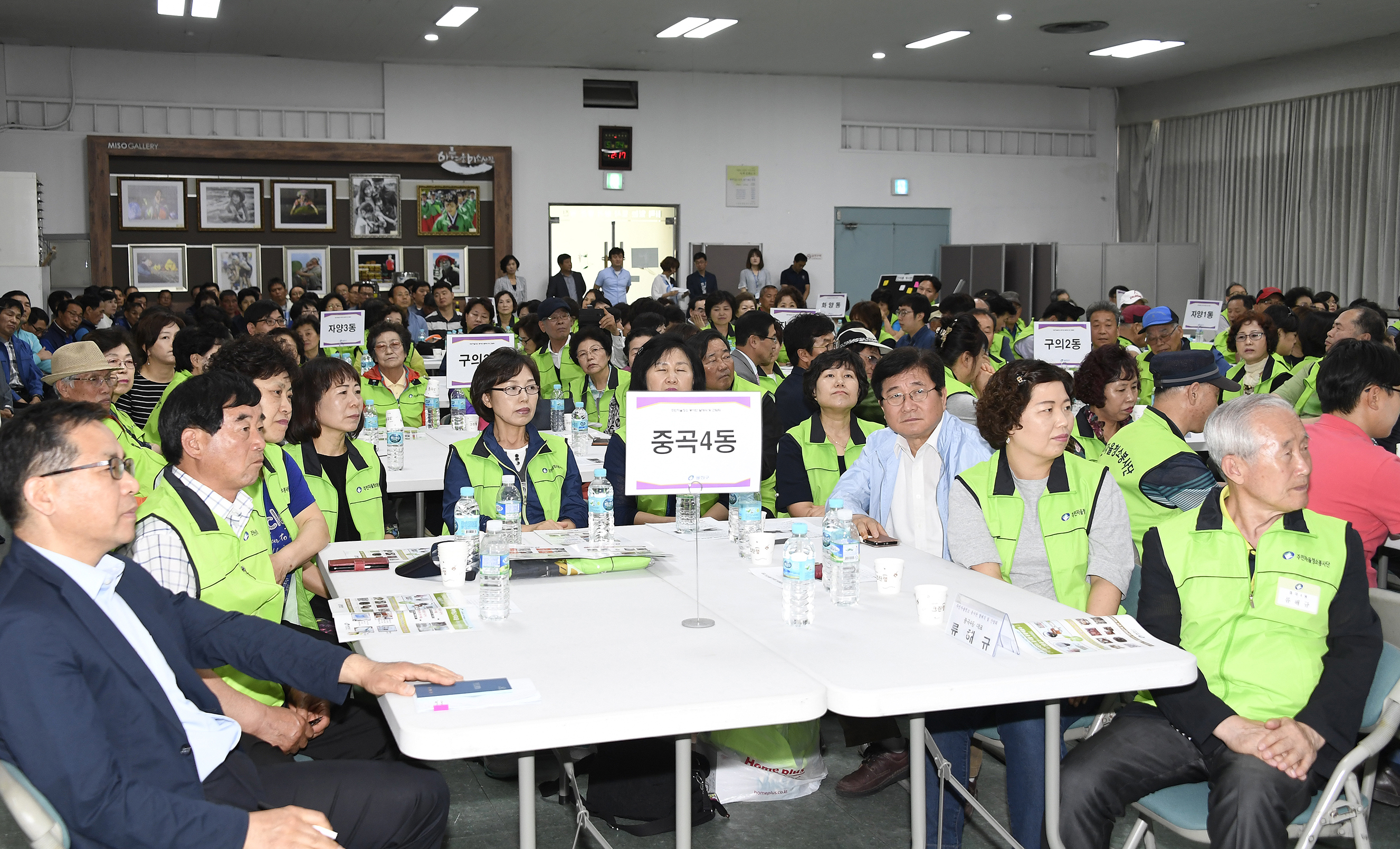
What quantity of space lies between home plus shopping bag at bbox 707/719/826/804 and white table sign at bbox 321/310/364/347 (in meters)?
5.83

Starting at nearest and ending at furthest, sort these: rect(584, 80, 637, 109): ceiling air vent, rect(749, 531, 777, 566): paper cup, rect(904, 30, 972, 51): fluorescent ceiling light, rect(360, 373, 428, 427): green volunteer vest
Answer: rect(749, 531, 777, 566): paper cup < rect(360, 373, 428, 427): green volunteer vest < rect(904, 30, 972, 51): fluorescent ceiling light < rect(584, 80, 637, 109): ceiling air vent

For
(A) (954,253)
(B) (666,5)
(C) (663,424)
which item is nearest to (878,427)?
(C) (663,424)

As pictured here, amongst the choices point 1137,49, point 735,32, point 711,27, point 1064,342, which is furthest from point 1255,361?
point 1137,49

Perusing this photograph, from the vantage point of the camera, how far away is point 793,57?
14.7 m

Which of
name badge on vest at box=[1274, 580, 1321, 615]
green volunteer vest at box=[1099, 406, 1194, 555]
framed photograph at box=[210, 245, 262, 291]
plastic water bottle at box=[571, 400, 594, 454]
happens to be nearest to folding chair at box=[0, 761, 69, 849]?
name badge on vest at box=[1274, 580, 1321, 615]

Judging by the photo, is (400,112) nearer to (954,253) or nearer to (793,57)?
(793,57)

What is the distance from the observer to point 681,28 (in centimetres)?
1276

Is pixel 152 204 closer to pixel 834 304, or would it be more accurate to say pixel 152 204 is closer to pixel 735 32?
pixel 735 32

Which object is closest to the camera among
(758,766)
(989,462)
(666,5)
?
(989,462)

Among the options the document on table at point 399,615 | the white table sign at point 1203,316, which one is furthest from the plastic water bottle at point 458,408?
the white table sign at point 1203,316

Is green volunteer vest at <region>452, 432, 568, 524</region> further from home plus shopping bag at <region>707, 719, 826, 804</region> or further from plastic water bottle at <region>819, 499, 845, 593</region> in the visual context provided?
plastic water bottle at <region>819, 499, 845, 593</region>

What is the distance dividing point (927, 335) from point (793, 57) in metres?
7.64

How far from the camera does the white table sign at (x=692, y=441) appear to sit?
2.70 meters

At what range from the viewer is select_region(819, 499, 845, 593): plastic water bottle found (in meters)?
2.66
